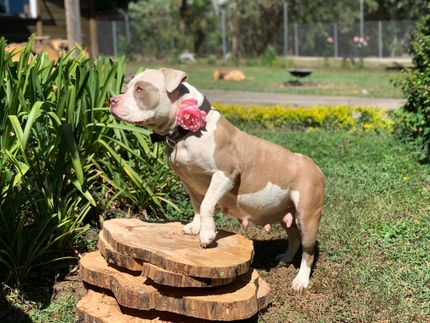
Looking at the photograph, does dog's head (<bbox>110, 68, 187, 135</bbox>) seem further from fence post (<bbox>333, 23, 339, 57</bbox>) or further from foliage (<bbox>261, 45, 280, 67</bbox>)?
fence post (<bbox>333, 23, 339, 57</bbox>)

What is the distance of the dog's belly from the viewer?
3748mm

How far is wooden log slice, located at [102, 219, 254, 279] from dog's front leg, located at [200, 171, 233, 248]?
0.10m

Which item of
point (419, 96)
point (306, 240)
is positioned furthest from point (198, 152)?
point (419, 96)

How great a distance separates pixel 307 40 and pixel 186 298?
27.9 metres

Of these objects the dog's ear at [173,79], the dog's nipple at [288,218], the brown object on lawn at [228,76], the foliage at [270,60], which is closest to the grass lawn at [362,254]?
the dog's nipple at [288,218]

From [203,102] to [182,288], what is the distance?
1.10 meters

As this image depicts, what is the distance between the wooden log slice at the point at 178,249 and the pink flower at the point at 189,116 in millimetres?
718

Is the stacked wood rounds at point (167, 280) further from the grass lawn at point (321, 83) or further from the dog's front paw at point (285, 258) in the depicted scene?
the grass lawn at point (321, 83)

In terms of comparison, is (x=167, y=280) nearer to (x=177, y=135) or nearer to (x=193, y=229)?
(x=193, y=229)

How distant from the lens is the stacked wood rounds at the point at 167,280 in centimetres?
326

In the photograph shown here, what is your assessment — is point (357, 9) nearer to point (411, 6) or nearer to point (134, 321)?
point (411, 6)

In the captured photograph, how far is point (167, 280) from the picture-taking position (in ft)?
10.6

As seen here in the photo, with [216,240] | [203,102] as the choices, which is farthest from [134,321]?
[203,102]

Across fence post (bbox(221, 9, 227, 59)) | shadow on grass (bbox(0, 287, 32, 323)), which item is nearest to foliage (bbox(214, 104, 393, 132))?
shadow on grass (bbox(0, 287, 32, 323))
